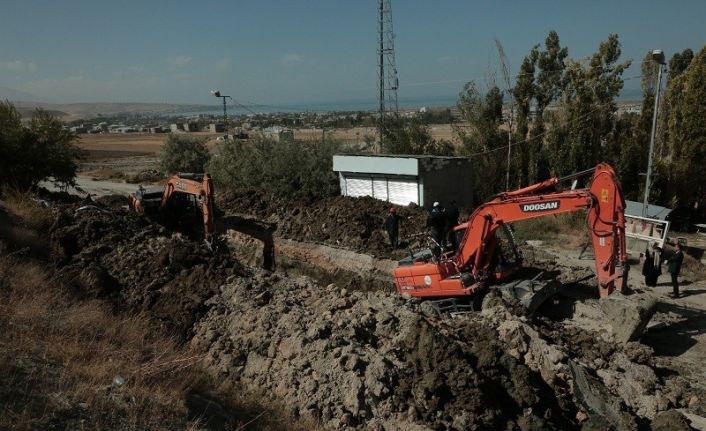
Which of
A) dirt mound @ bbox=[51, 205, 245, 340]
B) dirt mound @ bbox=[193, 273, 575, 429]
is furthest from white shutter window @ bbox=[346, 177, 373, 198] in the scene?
dirt mound @ bbox=[193, 273, 575, 429]

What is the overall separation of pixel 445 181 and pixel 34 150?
627 inches

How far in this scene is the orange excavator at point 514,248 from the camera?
32.0 feet

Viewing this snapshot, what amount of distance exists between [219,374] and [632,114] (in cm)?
2371

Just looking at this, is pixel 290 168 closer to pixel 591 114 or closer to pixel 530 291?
pixel 591 114

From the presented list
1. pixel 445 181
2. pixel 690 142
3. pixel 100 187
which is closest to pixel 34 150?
pixel 445 181

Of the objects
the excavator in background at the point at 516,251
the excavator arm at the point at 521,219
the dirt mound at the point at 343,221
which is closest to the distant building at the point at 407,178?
the dirt mound at the point at 343,221

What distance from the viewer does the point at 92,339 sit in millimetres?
7727

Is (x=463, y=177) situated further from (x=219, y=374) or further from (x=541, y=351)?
(x=219, y=374)

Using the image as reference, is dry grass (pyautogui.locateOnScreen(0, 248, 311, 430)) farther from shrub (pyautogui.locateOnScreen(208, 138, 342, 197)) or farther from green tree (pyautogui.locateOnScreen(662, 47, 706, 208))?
green tree (pyautogui.locateOnScreen(662, 47, 706, 208))

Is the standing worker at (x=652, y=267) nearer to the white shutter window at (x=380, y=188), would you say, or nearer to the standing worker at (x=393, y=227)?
the standing worker at (x=393, y=227)

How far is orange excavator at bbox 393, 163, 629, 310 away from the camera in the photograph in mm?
9758

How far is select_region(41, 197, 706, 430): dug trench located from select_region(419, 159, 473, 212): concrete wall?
955 cm

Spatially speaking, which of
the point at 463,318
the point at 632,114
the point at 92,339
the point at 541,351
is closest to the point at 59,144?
the point at 92,339

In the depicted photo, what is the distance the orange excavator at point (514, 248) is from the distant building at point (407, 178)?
28.1ft
